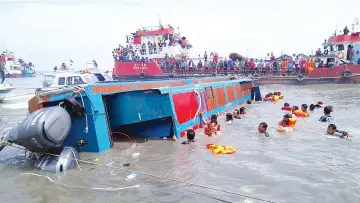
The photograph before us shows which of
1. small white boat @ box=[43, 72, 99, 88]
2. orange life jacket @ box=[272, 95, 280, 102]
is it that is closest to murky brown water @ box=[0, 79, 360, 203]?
small white boat @ box=[43, 72, 99, 88]

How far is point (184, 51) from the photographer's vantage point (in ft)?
116

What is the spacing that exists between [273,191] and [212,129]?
4.19 m

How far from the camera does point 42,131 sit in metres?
5.89

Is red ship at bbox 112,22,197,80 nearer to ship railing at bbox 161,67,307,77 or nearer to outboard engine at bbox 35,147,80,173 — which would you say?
ship railing at bbox 161,67,307,77

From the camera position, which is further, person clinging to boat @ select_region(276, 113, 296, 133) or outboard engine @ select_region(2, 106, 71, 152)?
person clinging to boat @ select_region(276, 113, 296, 133)

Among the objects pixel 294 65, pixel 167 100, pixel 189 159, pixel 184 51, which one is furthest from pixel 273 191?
pixel 184 51

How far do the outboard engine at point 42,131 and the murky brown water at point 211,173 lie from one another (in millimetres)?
578

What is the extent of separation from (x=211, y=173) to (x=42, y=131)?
3156mm

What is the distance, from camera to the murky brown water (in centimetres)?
489

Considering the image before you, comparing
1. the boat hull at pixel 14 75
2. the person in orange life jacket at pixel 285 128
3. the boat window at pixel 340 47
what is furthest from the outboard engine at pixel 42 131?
the boat hull at pixel 14 75

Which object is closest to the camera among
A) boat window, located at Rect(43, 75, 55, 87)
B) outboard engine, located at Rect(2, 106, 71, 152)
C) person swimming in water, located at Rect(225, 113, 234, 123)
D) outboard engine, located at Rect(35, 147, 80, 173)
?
outboard engine, located at Rect(2, 106, 71, 152)

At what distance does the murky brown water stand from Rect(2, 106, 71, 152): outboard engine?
0.58 metres

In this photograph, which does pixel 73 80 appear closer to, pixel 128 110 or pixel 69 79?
pixel 69 79

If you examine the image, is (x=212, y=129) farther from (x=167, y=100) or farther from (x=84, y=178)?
(x=84, y=178)
